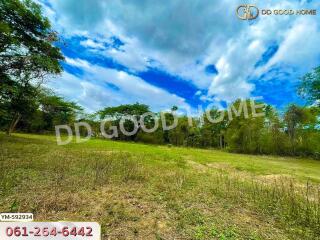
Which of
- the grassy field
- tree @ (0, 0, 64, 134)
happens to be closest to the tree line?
tree @ (0, 0, 64, 134)

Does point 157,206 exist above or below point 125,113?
below

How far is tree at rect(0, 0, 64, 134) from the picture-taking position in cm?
1675

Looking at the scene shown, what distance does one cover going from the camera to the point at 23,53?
1783cm

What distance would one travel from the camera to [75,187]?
7.01 m

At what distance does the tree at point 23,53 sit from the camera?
16.8 metres

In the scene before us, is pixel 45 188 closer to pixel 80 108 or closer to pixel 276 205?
pixel 276 205

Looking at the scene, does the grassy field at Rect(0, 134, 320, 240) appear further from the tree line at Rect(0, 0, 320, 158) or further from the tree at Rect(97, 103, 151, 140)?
the tree at Rect(97, 103, 151, 140)

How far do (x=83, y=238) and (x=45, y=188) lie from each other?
472 cm

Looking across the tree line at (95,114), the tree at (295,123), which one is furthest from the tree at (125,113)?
the tree at (295,123)

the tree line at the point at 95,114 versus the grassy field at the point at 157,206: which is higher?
the tree line at the point at 95,114

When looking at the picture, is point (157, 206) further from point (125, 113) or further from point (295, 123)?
point (125, 113)

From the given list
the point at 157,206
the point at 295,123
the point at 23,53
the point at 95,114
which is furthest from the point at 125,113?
the point at 157,206

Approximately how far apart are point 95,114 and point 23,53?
45430 mm

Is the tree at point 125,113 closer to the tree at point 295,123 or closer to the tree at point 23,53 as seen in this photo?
the tree at point 295,123
